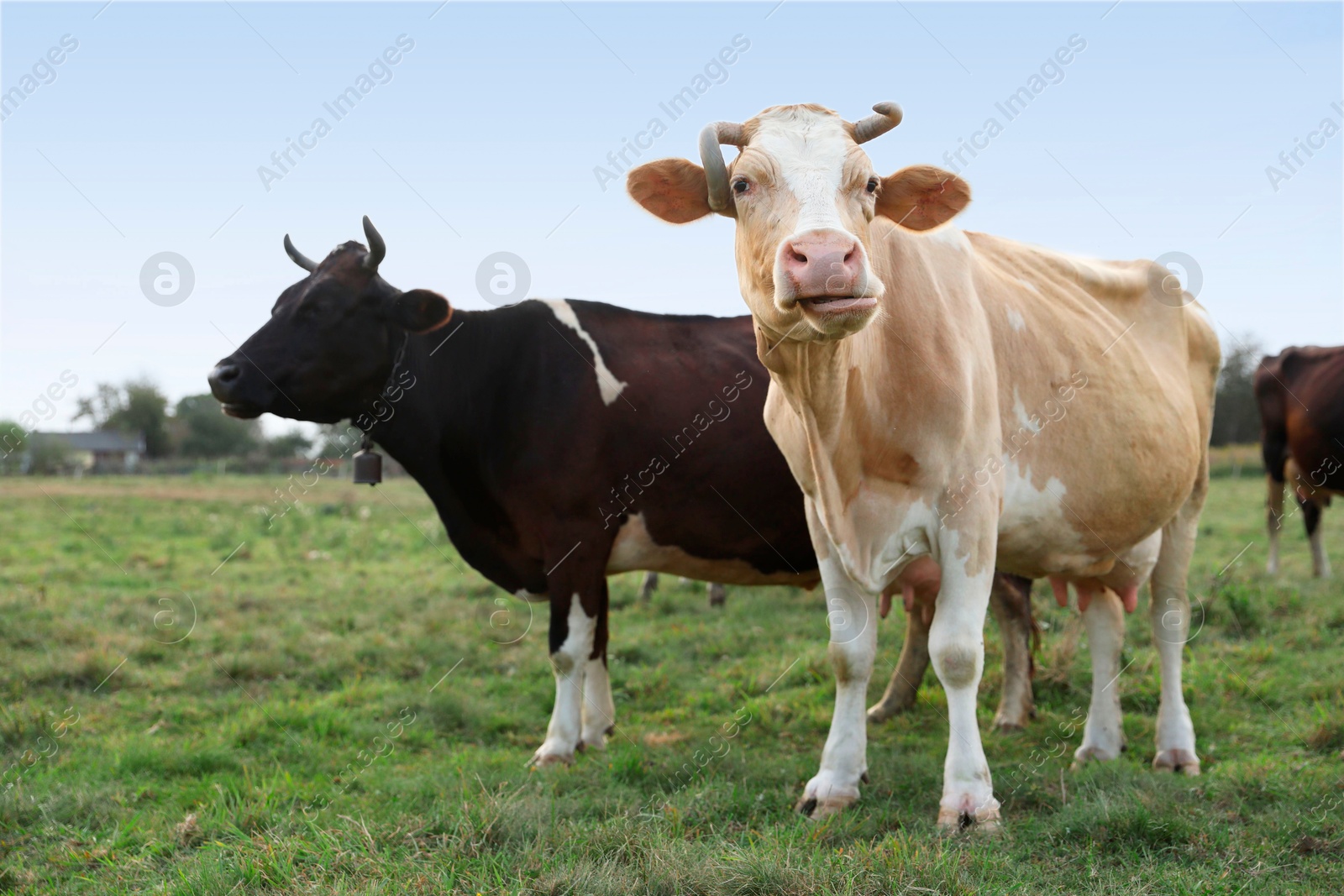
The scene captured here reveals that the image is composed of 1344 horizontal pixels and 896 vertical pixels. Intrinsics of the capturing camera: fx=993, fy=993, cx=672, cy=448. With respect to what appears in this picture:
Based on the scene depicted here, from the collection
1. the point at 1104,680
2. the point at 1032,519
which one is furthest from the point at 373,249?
the point at 1104,680

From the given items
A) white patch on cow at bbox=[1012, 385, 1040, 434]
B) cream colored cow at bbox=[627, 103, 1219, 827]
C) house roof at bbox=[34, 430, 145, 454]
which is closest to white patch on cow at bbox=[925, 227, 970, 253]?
cream colored cow at bbox=[627, 103, 1219, 827]

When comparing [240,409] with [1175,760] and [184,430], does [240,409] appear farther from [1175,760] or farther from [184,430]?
[184,430]

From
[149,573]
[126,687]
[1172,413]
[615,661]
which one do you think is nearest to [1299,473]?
[1172,413]

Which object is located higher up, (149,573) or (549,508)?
(549,508)

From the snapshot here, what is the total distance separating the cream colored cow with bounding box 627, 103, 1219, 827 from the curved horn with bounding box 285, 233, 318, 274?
2.98 metres

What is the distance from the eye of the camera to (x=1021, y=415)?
4.46m

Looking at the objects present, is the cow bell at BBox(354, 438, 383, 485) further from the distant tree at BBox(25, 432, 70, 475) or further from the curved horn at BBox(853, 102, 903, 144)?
the distant tree at BBox(25, 432, 70, 475)

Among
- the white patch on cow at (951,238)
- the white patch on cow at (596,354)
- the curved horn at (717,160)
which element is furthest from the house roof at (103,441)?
the curved horn at (717,160)

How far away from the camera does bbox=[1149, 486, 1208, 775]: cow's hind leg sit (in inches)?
197

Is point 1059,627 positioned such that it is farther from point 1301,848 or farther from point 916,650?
point 1301,848

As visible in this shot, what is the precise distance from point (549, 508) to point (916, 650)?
2423 millimetres

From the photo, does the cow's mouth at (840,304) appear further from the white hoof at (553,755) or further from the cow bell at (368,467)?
the cow bell at (368,467)

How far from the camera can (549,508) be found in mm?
5684

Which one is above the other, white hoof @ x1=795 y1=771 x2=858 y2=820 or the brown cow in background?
the brown cow in background
